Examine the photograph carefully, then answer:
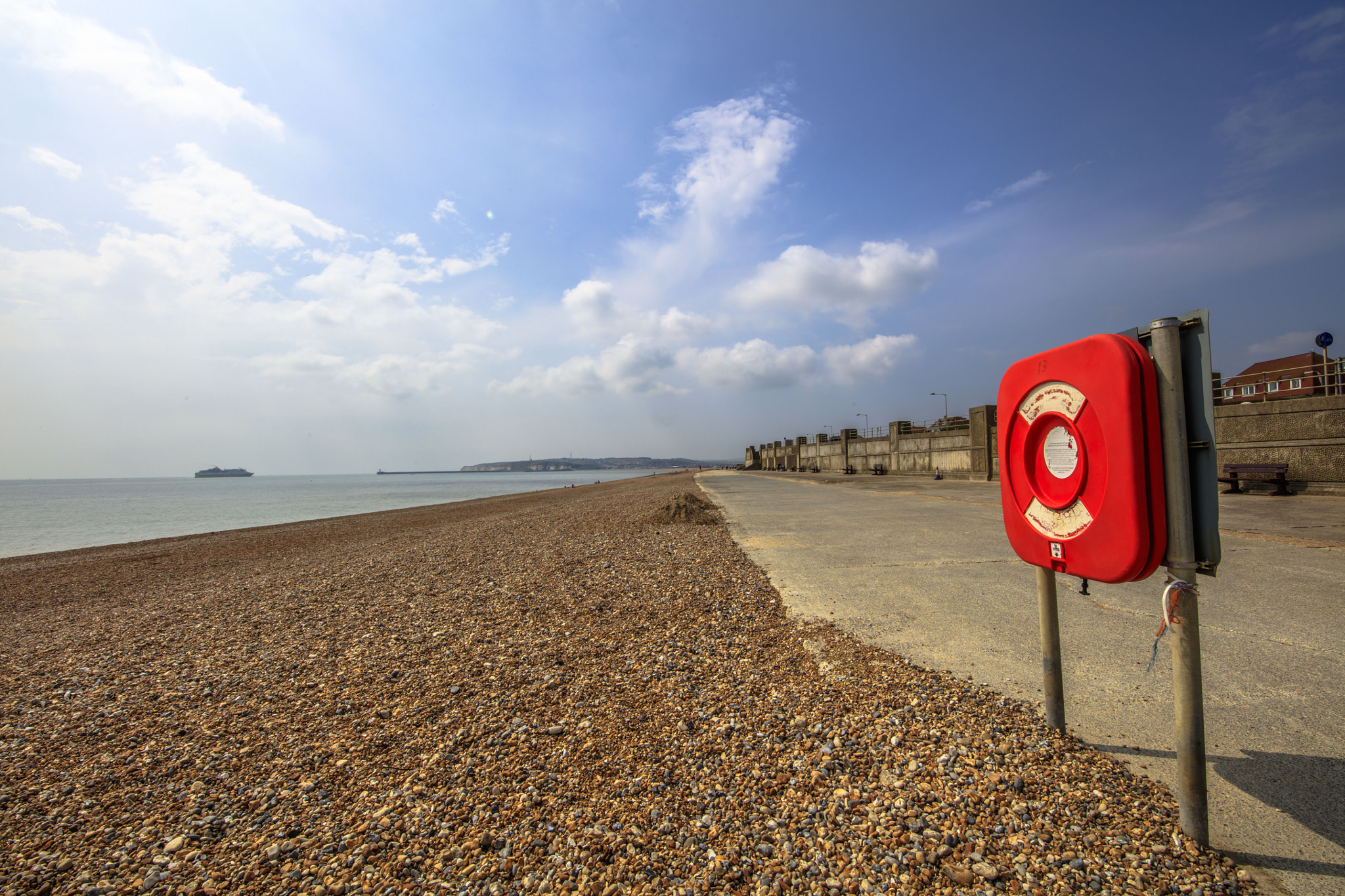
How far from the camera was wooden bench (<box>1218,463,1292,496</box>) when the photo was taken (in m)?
13.6

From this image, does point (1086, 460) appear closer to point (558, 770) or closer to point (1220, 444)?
point (558, 770)

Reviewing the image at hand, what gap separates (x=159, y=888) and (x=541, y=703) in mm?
1823

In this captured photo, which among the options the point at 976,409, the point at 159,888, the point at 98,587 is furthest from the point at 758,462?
the point at 159,888

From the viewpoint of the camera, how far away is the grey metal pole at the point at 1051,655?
2658mm

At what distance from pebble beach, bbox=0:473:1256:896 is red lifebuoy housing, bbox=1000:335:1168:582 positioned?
104 cm

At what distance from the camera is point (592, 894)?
197 cm

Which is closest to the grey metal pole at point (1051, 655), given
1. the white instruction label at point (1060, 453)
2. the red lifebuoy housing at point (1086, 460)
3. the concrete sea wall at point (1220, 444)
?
the red lifebuoy housing at point (1086, 460)

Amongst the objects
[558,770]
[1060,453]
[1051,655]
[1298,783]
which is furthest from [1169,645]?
→ [558,770]

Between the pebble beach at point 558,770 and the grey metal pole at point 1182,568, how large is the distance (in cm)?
22

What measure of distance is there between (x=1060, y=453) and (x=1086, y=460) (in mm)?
161

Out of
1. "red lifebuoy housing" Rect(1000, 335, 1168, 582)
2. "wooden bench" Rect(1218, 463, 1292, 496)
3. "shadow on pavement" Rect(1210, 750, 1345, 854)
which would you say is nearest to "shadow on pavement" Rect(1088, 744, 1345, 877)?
"shadow on pavement" Rect(1210, 750, 1345, 854)

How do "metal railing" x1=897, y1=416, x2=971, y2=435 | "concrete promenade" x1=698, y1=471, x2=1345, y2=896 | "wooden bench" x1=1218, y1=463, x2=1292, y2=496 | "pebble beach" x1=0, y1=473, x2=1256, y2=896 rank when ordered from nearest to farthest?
"pebble beach" x1=0, y1=473, x2=1256, y2=896 → "concrete promenade" x1=698, y1=471, x2=1345, y2=896 → "wooden bench" x1=1218, y1=463, x2=1292, y2=496 → "metal railing" x1=897, y1=416, x2=971, y2=435

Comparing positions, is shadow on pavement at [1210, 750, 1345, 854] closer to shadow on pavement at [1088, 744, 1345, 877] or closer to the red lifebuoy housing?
shadow on pavement at [1088, 744, 1345, 877]

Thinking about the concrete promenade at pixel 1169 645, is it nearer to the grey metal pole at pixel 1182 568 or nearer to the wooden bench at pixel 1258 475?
the grey metal pole at pixel 1182 568
